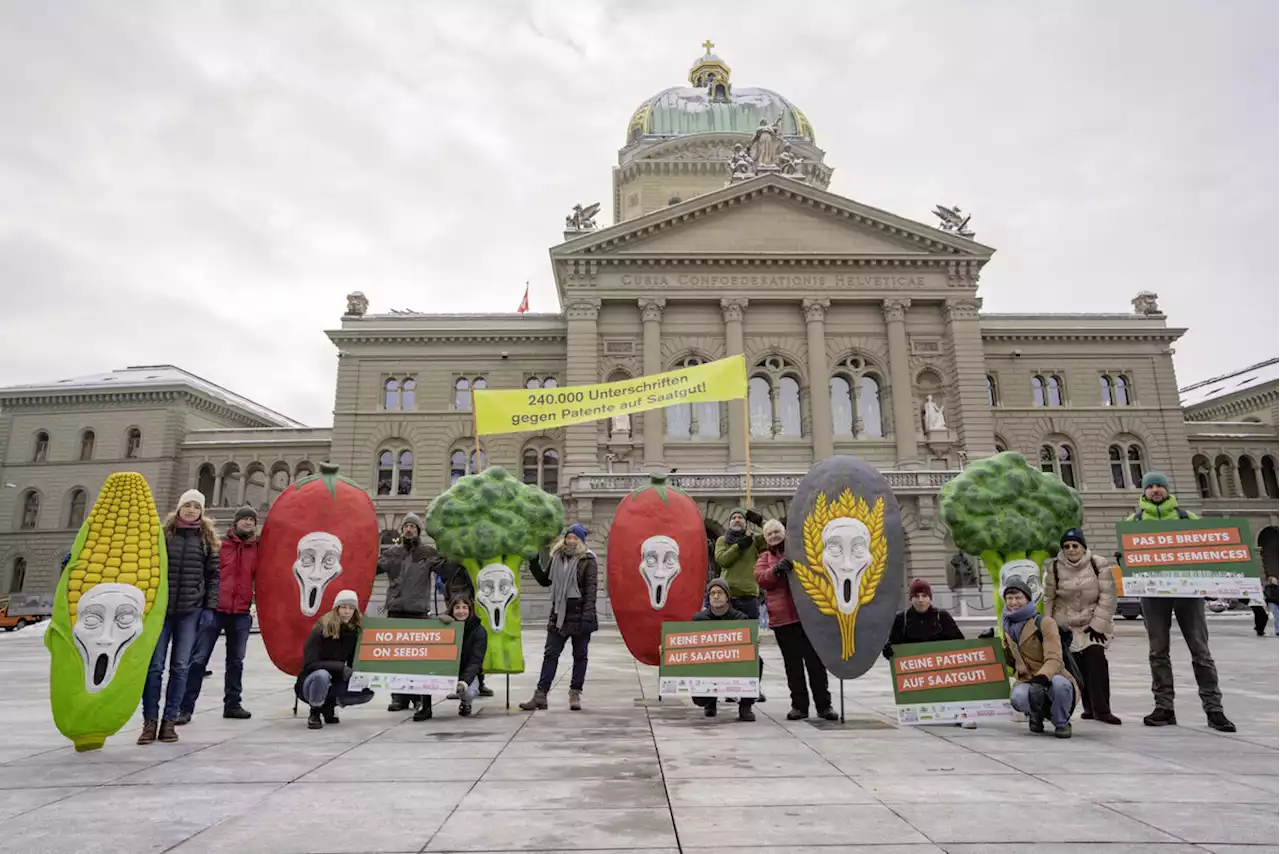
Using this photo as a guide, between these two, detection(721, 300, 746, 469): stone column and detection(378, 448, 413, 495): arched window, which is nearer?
detection(721, 300, 746, 469): stone column

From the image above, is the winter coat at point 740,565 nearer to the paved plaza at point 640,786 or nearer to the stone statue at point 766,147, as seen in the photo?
the paved plaza at point 640,786

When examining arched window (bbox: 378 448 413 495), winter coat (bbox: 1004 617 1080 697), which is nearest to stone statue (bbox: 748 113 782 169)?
arched window (bbox: 378 448 413 495)

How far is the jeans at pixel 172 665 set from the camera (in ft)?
24.0

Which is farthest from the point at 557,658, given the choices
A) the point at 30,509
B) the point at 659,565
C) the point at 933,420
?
the point at 30,509

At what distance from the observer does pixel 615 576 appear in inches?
394

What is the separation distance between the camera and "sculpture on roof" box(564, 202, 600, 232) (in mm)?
39469

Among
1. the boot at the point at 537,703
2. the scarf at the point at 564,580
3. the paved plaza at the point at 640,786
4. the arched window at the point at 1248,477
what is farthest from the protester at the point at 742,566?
the arched window at the point at 1248,477

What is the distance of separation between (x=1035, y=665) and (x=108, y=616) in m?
8.70

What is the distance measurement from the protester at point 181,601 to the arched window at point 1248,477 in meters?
55.1

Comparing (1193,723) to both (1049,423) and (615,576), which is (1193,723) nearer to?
(615,576)

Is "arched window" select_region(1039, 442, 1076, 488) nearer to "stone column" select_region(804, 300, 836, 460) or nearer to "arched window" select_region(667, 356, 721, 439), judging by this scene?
"stone column" select_region(804, 300, 836, 460)

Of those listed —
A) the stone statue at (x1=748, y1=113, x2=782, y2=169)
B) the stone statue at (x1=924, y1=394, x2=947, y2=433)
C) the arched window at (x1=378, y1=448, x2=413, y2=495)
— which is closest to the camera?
the stone statue at (x1=924, y1=394, x2=947, y2=433)

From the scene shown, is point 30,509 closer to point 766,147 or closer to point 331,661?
point 766,147

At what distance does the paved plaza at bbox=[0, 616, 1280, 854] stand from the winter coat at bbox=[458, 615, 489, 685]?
2.08ft
